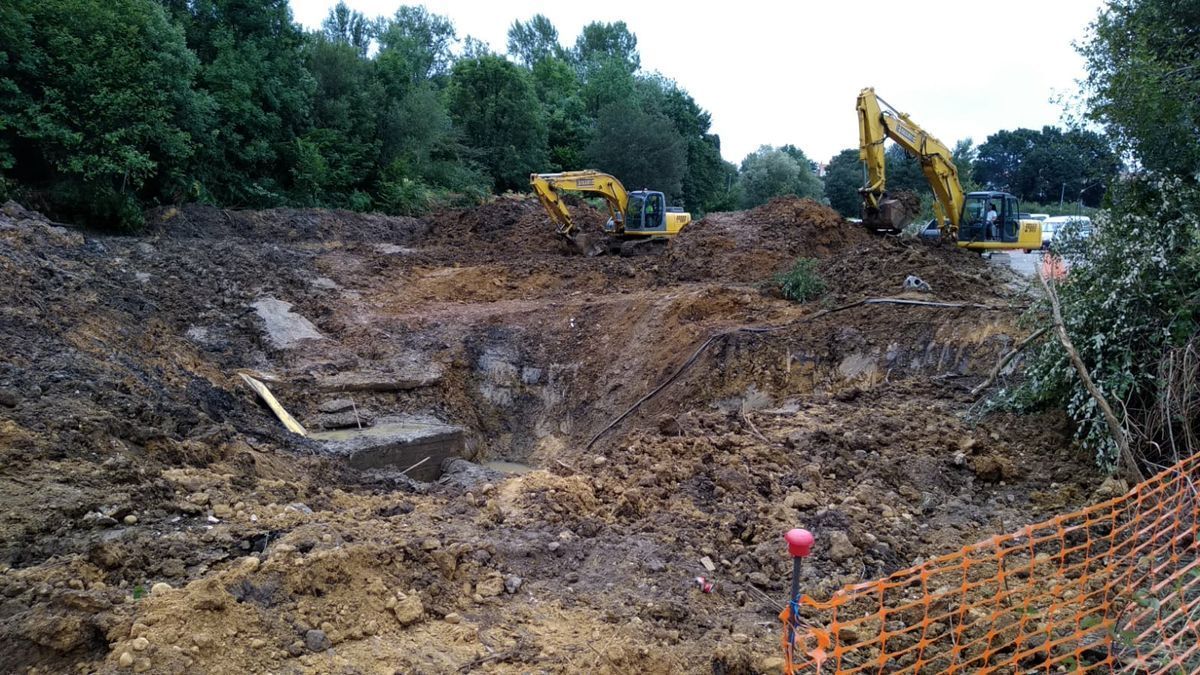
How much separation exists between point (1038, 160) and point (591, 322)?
47031 mm

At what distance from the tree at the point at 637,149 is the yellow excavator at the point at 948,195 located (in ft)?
66.2

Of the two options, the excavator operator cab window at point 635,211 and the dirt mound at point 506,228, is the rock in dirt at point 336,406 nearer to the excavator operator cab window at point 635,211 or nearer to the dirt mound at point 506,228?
the dirt mound at point 506,228

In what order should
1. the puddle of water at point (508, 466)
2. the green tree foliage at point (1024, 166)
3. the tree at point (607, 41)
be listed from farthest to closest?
the tree at point (607, 41) → the green tree foliage at point (1024, 166) → the puddle of water at point (508, 466)

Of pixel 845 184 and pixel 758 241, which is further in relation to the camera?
pixel 845 184

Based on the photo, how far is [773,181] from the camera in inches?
1778

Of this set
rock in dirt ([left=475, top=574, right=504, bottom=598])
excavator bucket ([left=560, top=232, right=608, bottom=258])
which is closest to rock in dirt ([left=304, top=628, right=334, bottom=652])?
rock in dirt ([left=475, top=574, right=504, bottom=598])

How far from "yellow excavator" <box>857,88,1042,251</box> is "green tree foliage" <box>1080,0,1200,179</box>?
6.21 m

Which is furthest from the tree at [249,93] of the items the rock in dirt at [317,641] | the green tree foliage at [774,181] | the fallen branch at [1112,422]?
the green tree foliage at [774,181]

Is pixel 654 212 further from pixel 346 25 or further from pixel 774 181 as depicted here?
pixel 346 25

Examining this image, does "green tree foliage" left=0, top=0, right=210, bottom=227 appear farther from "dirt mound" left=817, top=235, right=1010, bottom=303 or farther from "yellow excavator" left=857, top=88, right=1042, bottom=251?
"yellow excavator" left=857, top=88, right=1042, bottom=251

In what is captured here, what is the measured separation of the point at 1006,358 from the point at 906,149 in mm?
9325

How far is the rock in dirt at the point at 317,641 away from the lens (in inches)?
150

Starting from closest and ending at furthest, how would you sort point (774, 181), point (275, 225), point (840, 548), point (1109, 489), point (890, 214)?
point (840, 548) < point (1109, 489) < point (890, 214) < point (275, 225) < point (774, 181)

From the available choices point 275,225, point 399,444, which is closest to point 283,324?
point 399,444
